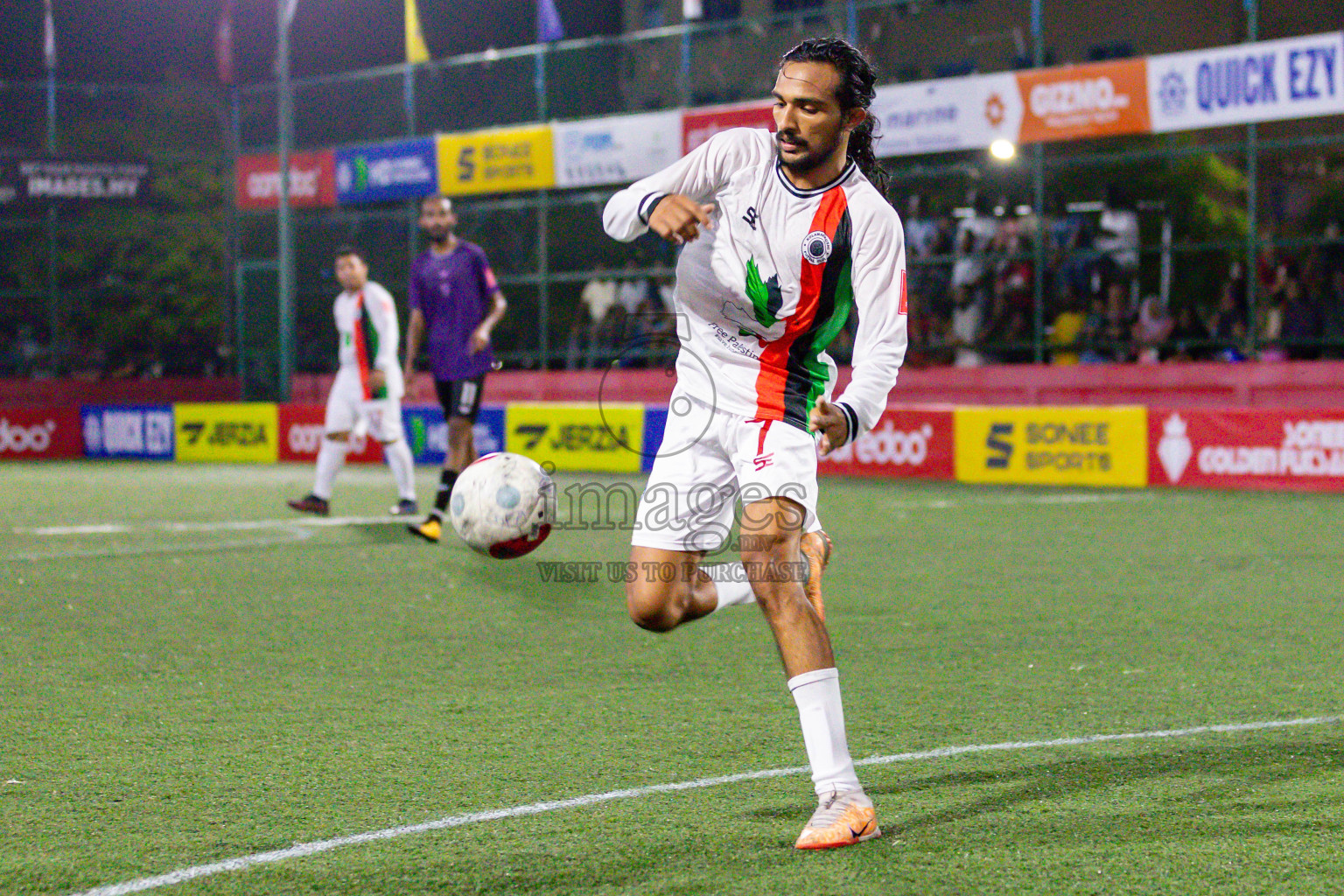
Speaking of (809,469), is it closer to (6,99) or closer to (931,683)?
(931,683)

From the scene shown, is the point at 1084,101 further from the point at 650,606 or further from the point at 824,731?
the point at 824,731

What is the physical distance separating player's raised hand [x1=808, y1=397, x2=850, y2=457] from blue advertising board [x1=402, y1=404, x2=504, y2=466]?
1687 centimetres

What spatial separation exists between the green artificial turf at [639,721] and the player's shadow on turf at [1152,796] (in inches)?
0.6

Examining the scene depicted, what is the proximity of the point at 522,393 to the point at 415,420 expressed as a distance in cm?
625

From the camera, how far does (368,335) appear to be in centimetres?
1359

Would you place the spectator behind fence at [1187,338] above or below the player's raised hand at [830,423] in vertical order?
above

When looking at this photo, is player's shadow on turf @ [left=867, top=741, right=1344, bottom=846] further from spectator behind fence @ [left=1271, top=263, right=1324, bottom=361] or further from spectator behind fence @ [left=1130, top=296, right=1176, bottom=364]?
spectator behind fence @ [left=1130, top=296, right=1176, bottom=364]

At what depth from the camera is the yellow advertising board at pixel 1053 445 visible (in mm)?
16797

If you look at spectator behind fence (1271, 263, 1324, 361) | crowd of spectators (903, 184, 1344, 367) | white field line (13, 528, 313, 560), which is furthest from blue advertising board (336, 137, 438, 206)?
white field line (13, 528, 313, 560)

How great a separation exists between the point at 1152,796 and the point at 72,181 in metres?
30.8

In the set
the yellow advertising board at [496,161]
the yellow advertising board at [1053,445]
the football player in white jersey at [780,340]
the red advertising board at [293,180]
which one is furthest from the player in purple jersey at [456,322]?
the red advertising board at [293,180]

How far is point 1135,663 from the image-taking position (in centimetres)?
696

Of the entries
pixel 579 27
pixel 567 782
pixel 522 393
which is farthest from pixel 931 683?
pixel 579 27

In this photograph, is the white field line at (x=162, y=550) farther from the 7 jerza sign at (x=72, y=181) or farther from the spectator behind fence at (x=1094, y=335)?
the 7 jerza sign at (x=72, y=181)
